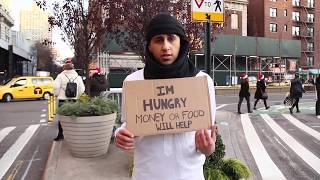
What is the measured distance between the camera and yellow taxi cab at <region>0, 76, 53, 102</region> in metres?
29.3

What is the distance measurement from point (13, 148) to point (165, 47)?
29.4 feet

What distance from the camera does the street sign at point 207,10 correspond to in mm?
5562

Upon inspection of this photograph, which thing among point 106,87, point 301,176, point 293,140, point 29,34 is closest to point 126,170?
point 301,176

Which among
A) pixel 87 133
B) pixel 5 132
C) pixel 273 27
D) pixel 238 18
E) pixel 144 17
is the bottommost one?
pixel 5 132

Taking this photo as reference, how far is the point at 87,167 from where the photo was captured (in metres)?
6.73

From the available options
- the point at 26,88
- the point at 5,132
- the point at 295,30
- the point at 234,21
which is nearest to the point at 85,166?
the point at 5,132

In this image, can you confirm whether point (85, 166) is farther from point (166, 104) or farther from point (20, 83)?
point (20, 83)

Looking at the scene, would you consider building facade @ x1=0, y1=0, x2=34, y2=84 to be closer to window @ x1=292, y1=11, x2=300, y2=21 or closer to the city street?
the city street

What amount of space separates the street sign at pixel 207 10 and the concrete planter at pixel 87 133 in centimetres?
260

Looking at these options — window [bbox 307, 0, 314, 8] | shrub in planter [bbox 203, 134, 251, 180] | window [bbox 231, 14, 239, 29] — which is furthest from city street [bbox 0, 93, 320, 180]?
window [bbox 307, 0, 314, 8]

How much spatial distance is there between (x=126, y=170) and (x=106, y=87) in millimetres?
5101

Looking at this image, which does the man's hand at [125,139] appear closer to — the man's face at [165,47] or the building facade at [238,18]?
the man's face at [165,47]

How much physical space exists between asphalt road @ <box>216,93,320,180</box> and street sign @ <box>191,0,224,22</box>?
330 cm

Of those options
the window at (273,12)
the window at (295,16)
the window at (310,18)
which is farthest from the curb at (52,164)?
the window at (310,18)
